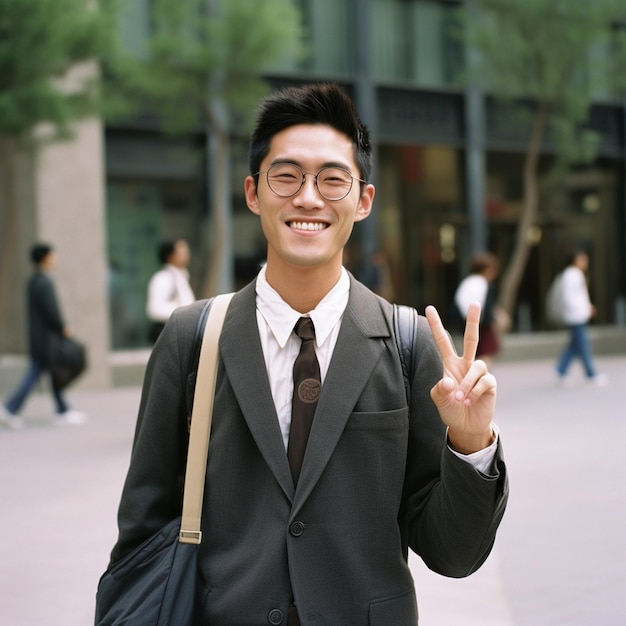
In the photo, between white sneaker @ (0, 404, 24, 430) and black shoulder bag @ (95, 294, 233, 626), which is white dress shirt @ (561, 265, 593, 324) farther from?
black shoulder bag @ (95, 294, 233, 626)

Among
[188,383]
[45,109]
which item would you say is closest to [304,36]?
[45,109]

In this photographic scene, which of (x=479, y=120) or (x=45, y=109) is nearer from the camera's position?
(x=45, y=109)

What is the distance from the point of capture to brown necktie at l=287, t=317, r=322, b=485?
7.54 feet

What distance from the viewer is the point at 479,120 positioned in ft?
Result: 73.1

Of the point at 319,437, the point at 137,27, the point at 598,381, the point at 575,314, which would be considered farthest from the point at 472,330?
the point at 137,27

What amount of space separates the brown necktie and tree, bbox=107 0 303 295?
14043mm

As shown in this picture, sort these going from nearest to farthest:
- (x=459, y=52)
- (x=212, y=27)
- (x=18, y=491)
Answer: (x=18, y=491), (x=212, y=27), (x=459, y=52)

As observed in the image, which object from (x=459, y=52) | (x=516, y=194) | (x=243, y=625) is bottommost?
(x=243, y=625)

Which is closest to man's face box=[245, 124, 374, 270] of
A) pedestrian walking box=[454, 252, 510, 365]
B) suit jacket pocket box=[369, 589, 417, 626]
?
suit jacket pocket box=[369, 589, 417, 626]

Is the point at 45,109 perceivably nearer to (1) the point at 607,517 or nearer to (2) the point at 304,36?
(2) the point at 304,36

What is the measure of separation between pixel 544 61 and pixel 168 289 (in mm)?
12517

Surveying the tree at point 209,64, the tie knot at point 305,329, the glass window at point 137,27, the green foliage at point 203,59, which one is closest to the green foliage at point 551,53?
the tree at point 209,64

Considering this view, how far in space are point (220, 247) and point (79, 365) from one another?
5.59 metres

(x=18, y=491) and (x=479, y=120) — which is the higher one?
(x=479, y=120)
